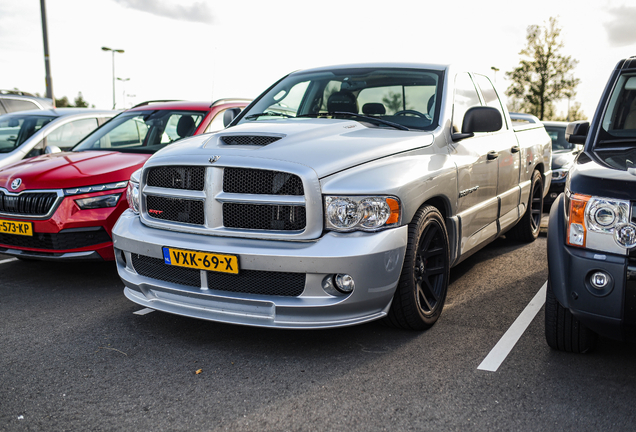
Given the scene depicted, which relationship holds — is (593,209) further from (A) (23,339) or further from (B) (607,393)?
(A) (23,339)

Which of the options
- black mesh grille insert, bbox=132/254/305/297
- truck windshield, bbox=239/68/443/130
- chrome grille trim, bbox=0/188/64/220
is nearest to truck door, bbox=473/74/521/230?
truck windshield, bbox=239/68/443/130

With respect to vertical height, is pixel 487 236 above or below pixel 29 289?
above

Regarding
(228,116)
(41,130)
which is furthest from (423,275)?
(41,130)

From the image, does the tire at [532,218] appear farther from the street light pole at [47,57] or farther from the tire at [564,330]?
the street light pole at [47,57]

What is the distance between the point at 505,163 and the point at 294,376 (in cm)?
304

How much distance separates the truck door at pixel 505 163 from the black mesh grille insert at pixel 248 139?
2.23 m

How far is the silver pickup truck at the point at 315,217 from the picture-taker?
3.19 m

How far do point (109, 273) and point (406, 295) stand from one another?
3173mm

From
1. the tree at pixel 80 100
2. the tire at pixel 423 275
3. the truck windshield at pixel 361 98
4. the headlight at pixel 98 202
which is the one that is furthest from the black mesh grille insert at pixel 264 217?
the tree at pixel 80 100

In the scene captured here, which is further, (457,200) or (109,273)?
(109,273)

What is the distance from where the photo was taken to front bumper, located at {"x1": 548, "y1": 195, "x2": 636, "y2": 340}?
2629 millimetres

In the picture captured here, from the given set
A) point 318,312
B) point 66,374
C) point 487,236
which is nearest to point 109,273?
point 66,374

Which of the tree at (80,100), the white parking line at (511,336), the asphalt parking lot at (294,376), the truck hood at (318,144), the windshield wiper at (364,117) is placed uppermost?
the tree at (80,100)

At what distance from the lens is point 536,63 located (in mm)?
41031
